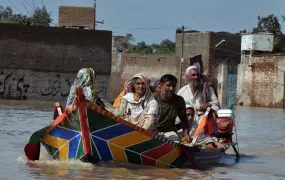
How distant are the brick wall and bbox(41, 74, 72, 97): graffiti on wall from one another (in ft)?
15.2

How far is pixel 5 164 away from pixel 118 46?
56118mm

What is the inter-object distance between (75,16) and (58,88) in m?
5.70

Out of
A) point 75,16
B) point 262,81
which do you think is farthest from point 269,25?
point 75,16

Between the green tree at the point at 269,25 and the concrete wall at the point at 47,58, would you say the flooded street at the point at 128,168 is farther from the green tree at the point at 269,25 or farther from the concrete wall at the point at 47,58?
the green tree at the point at 269,25

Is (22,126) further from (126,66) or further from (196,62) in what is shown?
(126,66)

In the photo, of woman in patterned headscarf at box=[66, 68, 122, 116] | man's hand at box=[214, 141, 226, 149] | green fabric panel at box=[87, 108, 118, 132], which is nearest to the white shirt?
woman in patterned headscarf at box=[66, 68, 122, 116]

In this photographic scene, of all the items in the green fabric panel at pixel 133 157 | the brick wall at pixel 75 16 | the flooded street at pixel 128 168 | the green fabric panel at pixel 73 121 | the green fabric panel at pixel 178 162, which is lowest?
the flooded street at pixel 128 168

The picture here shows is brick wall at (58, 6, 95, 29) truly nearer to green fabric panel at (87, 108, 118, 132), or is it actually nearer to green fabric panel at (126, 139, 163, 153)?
green fabric panel at (126, 139, 163, 153)

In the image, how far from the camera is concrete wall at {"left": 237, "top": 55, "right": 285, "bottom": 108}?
144 feet

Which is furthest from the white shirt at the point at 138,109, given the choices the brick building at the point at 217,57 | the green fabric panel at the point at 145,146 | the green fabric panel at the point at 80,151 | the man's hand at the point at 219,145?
the brick building at the point at 217,57

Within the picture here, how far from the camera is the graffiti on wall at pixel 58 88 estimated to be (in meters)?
39.2

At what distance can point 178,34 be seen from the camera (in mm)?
59031

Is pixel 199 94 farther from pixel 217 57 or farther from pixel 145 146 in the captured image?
pixel 217 57

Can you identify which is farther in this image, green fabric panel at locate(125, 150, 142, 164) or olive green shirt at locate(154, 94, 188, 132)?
olive green shirt at locate(154, 94, 188, 132)
